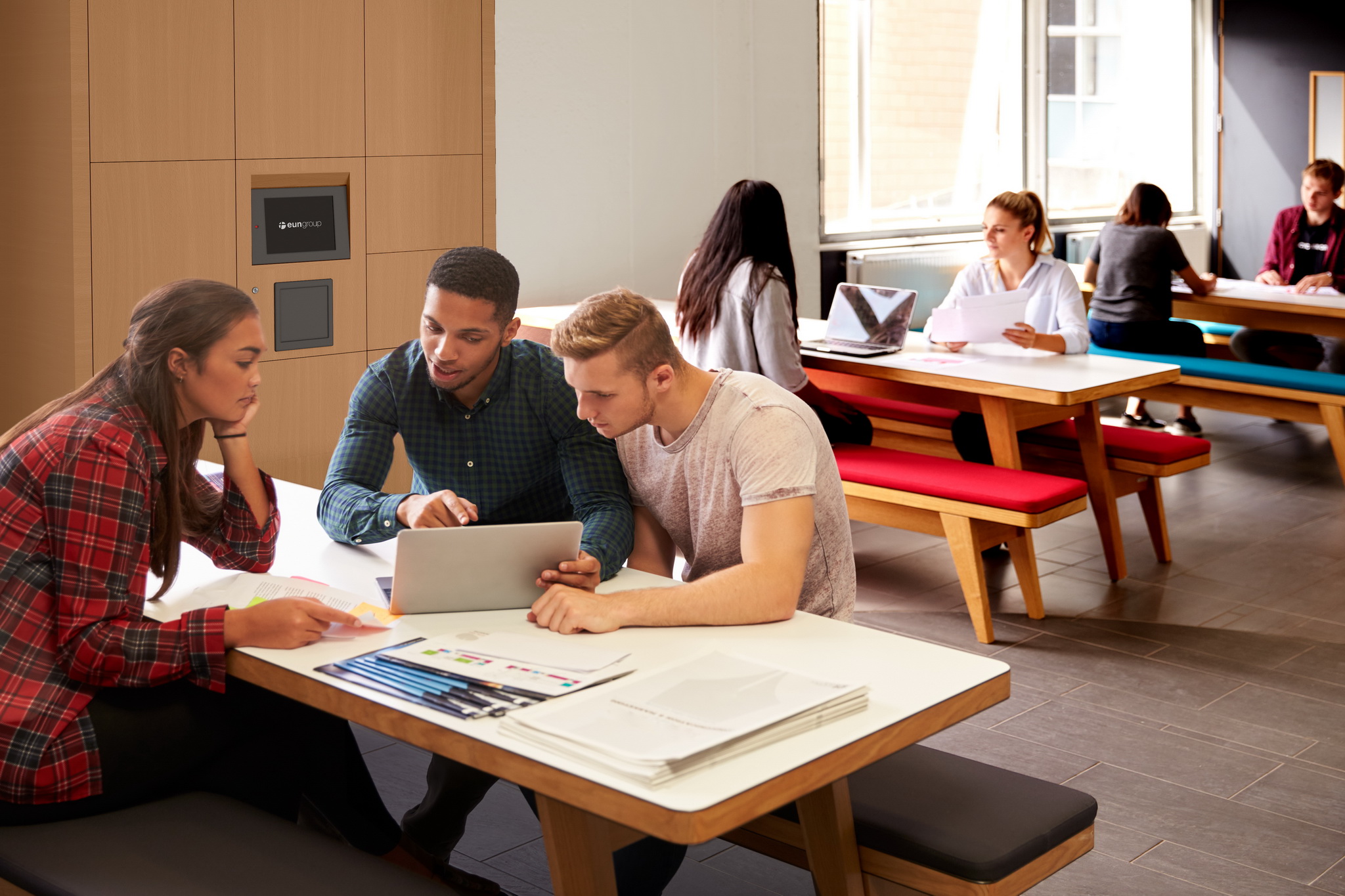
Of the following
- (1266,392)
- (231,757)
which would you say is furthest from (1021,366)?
(231,757)

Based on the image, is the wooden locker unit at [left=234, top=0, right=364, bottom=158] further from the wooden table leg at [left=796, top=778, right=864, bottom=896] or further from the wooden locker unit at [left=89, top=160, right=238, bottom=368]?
the wooden table leg at [left=796, top=778, right=864, bottom=896]

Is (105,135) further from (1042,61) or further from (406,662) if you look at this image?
(1042,61)

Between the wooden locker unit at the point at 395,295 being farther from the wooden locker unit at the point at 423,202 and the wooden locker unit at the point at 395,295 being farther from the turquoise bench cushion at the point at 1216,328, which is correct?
the turquoise bench cushion at the point at 1216,328

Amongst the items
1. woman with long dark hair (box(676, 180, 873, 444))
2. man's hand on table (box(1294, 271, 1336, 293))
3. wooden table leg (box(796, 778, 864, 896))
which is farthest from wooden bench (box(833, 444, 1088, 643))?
man's hand on table (box(1294, 271, 1336, 293))

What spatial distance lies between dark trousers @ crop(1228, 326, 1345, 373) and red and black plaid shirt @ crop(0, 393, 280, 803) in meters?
5.99

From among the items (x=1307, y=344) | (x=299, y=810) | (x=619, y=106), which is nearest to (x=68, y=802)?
(x=299, y=810)

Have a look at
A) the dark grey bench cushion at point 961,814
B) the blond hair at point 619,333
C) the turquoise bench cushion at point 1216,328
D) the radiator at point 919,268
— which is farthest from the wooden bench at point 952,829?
the radiator at point 919,268

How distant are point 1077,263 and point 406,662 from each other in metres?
8.17

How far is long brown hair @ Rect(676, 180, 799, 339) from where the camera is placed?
14.9 feet

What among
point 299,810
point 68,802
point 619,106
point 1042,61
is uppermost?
point 1042,61

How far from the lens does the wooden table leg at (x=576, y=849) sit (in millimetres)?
1792

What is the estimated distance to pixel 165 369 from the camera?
212 cm

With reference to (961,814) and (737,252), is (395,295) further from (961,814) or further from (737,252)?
(961,814)

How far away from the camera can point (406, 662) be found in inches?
76.7
